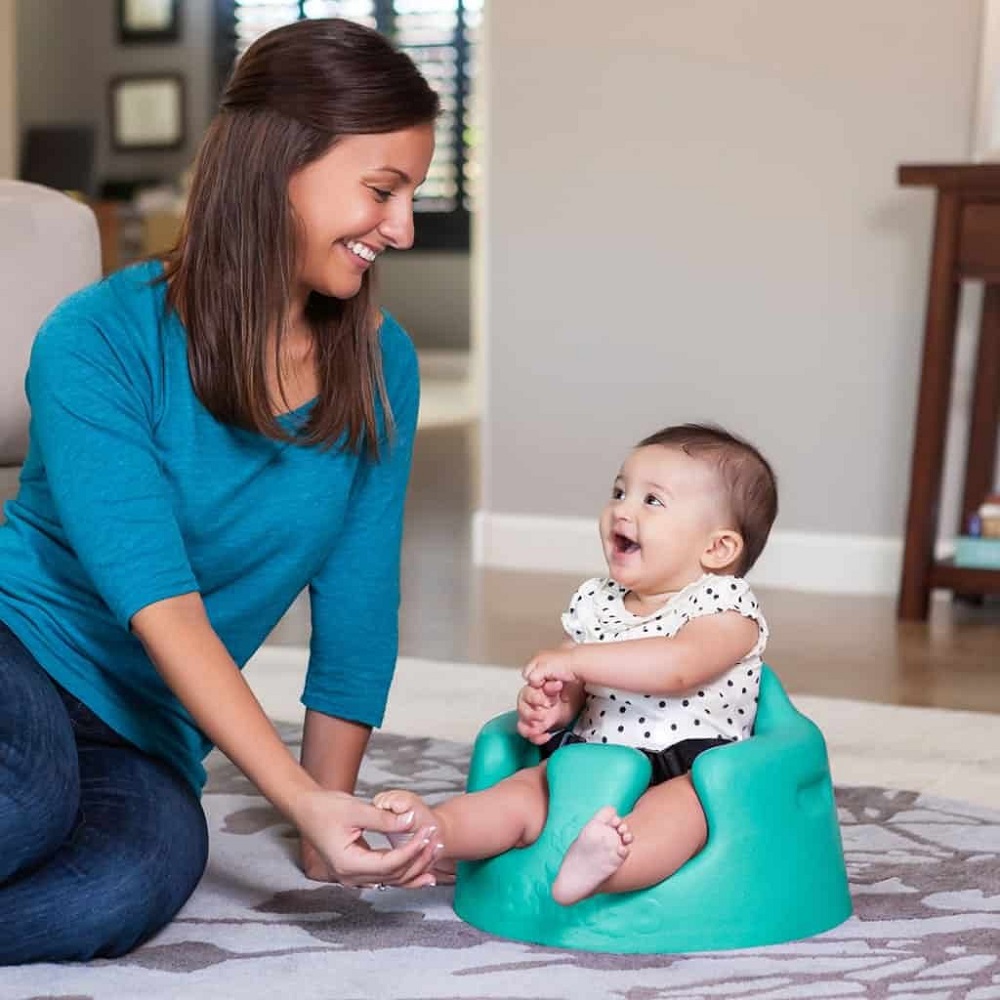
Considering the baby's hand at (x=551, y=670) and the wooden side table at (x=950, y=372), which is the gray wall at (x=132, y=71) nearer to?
the wooden side table at (x=950, y=372)

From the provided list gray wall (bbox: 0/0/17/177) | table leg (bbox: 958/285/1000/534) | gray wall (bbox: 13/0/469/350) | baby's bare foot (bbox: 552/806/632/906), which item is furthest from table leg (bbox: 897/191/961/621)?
gray wall (bbox: 13/0/469/350)

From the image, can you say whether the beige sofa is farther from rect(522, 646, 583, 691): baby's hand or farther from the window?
the window

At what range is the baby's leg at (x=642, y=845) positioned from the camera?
1354mm

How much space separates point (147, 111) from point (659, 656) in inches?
319

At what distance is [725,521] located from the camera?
1572 mm

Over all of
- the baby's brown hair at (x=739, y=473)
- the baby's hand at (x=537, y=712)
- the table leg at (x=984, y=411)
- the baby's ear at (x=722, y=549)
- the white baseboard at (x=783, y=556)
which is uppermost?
the baby's brown hair at (x=739, y=473)

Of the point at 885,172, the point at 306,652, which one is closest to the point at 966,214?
the point at 885,172

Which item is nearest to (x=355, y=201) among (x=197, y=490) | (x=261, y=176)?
(x=261, y=176)

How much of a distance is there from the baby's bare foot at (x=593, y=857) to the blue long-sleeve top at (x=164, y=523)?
36cm

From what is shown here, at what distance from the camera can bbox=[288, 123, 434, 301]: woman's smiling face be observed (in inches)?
55.6

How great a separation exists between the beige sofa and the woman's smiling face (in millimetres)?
560

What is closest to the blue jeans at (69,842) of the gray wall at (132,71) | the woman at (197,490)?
the woman at (197,490)

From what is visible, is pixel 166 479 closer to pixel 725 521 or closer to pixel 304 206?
pixel 304 206

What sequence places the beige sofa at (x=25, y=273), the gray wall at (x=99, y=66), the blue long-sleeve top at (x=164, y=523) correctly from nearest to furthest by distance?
the blue long-sleeve top at (x=164, y=523) < the beige sofa at (x=25, y=273) < the gray wall at (x=99, y=66)
